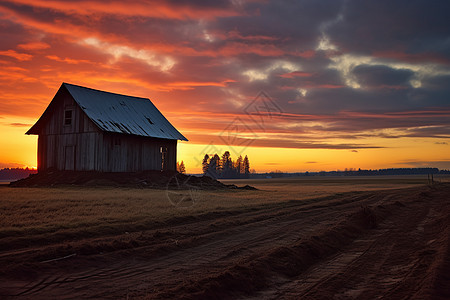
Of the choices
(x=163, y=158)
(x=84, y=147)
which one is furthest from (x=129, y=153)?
(x=163, y=158)

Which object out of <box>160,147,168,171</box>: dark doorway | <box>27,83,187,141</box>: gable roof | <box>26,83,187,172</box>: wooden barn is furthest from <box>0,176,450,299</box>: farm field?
<box>160,147,168,171</box>: dark doorway

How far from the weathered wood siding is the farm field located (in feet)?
60.9

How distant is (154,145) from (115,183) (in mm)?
7612

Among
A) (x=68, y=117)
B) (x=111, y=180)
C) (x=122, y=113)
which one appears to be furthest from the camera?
(x=122, y=113)

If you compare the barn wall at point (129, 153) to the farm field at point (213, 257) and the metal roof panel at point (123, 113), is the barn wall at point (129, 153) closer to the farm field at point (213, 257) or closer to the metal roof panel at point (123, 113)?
the metal roof panel at point (123, 113)

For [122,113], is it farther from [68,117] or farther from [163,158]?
[163,158]

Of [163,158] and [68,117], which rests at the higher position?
[68,117]

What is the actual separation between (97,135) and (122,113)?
4948 millimetres

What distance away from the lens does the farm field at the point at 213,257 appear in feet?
22.6

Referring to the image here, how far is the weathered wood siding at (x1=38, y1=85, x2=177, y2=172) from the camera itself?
114ft

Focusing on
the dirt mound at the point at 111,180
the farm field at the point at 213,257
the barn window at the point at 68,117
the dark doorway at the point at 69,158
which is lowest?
the farm field at the point at 213,257

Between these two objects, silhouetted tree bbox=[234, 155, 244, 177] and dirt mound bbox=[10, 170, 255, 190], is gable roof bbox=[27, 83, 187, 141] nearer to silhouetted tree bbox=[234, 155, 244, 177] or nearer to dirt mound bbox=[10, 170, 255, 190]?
dirt mound bbox=[10, 170, 255, 190]

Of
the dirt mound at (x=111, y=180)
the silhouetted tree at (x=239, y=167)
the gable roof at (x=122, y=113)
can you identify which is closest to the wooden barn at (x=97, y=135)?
the gable roof at (x=122, y=113)

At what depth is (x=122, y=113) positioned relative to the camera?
38.6m
